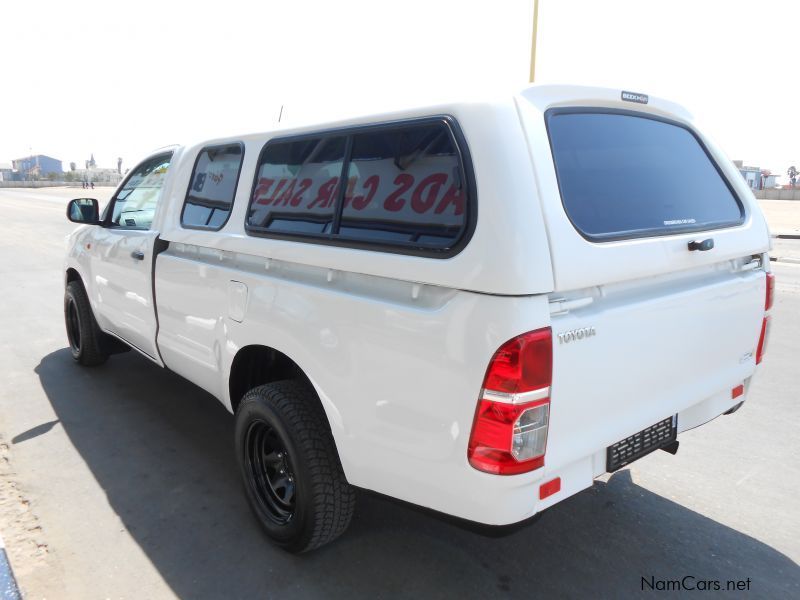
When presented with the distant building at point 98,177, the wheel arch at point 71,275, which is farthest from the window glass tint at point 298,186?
the distant building at point 98,177

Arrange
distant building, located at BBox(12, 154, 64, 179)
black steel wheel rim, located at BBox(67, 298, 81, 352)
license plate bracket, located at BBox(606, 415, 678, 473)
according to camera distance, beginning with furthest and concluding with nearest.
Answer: distant building, located at BBox(12, 154, 64, 179) → black steel wheel rim, located at BBox(67, 298, 81, 352) → license plate bracket, located at BBox(606, 415, 678, 473)

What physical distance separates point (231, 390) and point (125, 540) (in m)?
0.85

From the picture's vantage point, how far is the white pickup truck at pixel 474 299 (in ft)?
6.17

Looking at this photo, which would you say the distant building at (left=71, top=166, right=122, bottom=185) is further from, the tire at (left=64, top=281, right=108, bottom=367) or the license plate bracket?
the license plate bracket

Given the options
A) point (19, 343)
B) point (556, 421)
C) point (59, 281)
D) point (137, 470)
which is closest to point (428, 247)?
point (556, 421)

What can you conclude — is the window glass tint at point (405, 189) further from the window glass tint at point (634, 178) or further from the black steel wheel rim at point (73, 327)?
the black steel wheel rim at point (73, 327)

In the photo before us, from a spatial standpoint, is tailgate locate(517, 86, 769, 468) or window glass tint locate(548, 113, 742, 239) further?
window glass tint locate(548, 113, 742, 239)

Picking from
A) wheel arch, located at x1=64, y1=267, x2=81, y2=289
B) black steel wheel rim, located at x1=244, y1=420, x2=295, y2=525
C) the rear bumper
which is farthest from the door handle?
wheel arch, located at x1=64, y1=267, x2=81, y2=289

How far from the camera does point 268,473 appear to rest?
116 inches

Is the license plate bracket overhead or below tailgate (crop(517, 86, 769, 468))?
below

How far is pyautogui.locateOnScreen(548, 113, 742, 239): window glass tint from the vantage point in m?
2.13

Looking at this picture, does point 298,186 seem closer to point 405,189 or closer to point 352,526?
point 405,189

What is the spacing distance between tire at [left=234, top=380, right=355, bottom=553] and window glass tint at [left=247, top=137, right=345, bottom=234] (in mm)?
751
